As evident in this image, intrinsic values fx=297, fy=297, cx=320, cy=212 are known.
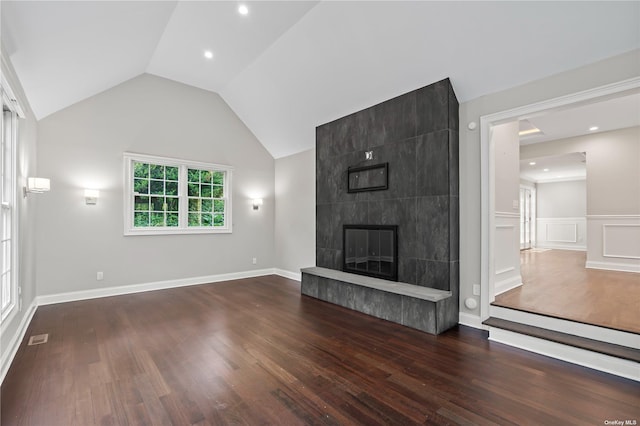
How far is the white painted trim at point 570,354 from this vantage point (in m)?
2.34

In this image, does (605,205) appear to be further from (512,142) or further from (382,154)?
(382,154)

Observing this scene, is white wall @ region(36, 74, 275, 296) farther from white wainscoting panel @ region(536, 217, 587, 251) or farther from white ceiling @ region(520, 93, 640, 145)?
white wainscoting panel @ region(536, 217, 587, 251)

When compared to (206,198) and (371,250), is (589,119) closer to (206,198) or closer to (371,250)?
(371,250)

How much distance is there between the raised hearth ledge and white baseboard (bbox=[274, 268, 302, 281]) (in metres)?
1.36

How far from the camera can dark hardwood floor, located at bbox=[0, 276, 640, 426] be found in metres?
1.91

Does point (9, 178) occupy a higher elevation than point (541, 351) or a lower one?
higher

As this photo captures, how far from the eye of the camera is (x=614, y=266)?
5.69 meters

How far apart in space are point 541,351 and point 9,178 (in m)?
5.41

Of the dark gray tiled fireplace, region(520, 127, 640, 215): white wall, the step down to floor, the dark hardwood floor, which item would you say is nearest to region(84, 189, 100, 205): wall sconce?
the dark hardwood floor

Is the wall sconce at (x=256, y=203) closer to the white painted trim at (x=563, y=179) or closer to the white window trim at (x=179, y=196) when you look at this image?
the white window trim at (x=179, y=196)

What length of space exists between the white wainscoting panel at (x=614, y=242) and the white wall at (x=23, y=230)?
8.78 meters

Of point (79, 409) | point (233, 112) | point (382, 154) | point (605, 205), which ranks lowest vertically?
point (79, 409)

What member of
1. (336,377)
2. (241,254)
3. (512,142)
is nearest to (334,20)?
(512,142)

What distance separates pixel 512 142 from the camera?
4.50 metres
